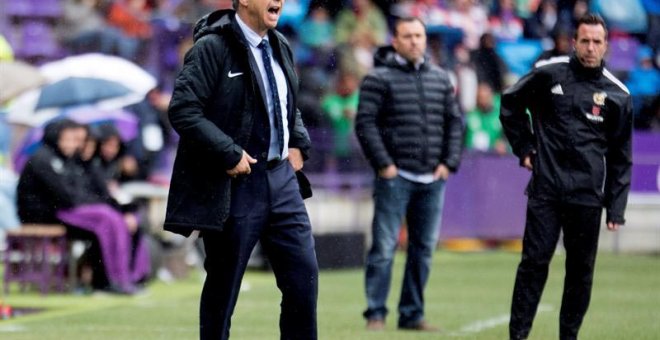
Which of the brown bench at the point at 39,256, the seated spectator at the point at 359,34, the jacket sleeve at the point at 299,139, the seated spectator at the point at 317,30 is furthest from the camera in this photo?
the seated spectator at the point at 317,30

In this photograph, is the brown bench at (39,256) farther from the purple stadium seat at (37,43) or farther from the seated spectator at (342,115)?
the purple stadium seat at (37,43)

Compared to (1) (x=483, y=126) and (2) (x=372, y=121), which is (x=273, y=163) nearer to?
(2) (x=372, y=121)

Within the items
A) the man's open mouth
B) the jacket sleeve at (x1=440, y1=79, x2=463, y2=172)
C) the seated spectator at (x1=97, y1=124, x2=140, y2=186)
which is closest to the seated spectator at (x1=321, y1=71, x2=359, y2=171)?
the seated spectator at (x1=97, y1=124, x2=140, y2=186)

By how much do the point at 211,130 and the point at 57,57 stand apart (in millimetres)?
18805

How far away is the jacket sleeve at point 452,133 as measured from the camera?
13.8 m

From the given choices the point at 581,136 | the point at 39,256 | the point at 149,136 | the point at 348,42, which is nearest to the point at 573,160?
the point at 581,136

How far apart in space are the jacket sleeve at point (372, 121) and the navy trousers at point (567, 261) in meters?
2.21

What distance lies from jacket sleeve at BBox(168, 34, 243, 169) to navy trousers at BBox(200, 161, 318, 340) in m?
0.34

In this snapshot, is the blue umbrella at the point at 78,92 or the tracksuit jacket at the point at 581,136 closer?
the tracksuit jacket at the point at 581,136

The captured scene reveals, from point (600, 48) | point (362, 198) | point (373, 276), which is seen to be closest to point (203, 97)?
point (600, 48)

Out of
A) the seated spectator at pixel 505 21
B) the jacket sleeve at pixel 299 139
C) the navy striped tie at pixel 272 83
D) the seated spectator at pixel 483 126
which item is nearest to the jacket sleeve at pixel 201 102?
the navy striped tie at pixel 272 83

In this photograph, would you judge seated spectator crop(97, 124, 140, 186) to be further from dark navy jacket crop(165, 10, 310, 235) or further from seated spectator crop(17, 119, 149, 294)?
dark navy jacket crop(165, 10, 310, 235)

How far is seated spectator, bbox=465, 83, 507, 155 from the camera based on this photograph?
25.0m

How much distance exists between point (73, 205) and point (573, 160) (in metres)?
7.77
